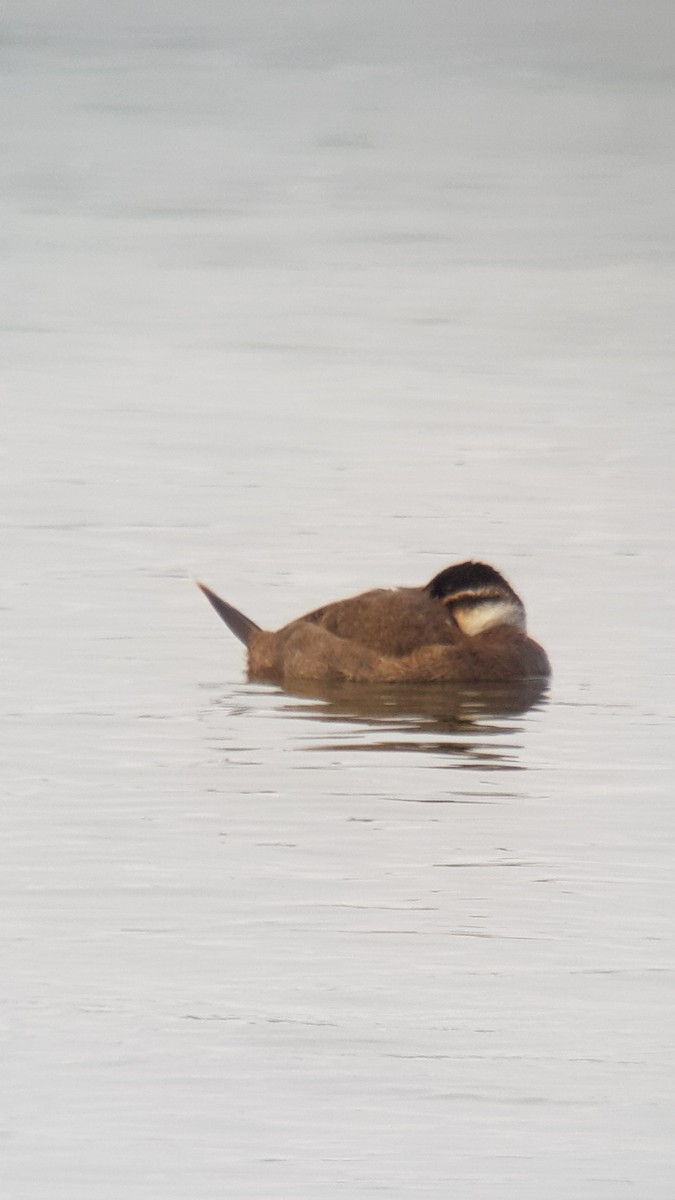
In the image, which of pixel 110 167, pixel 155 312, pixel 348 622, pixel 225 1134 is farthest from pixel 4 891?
pixel 110 167

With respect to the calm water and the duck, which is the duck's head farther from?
the calm water

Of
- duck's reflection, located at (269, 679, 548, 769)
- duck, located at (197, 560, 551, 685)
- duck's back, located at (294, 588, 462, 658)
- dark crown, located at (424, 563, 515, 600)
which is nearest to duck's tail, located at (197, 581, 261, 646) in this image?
duck, located at (197, 560, 551, 685)

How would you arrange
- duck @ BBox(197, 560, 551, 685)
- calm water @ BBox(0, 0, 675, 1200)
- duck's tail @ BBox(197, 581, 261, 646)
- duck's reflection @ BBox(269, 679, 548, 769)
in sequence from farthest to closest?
duck's tail @ BBox(197, 581, 261, 646)
duck @ BBox(197, 560, 551, 685)
duck's reflection @ BBox(269, 679, 548, 769)
calm water @ BBox(0, 0, 675, 1200)

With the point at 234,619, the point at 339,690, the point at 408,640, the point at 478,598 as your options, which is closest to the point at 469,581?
the point at 478,598

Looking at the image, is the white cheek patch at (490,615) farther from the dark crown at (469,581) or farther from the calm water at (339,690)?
the calm water at (339,690)

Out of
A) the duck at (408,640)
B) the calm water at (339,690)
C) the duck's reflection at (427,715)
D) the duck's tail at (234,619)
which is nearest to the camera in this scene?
the calm water at (339,690)

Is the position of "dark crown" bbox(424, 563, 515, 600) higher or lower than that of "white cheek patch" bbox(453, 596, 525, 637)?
higher

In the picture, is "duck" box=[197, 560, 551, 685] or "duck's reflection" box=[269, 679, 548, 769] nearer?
"duck's reflection" box=[269, 679, 548, 769]

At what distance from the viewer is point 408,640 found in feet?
30.9

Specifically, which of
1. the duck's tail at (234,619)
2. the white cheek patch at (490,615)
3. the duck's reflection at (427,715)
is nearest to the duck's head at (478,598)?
the white cheek patch at (490,615)

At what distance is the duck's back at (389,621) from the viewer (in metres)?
9.41

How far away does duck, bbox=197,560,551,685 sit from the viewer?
368 inches

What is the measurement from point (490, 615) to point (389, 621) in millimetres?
389

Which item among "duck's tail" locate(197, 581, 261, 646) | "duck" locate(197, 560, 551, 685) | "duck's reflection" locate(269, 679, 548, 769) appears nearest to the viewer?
"duck's reflection" locate(269, 679, 548, 769)
